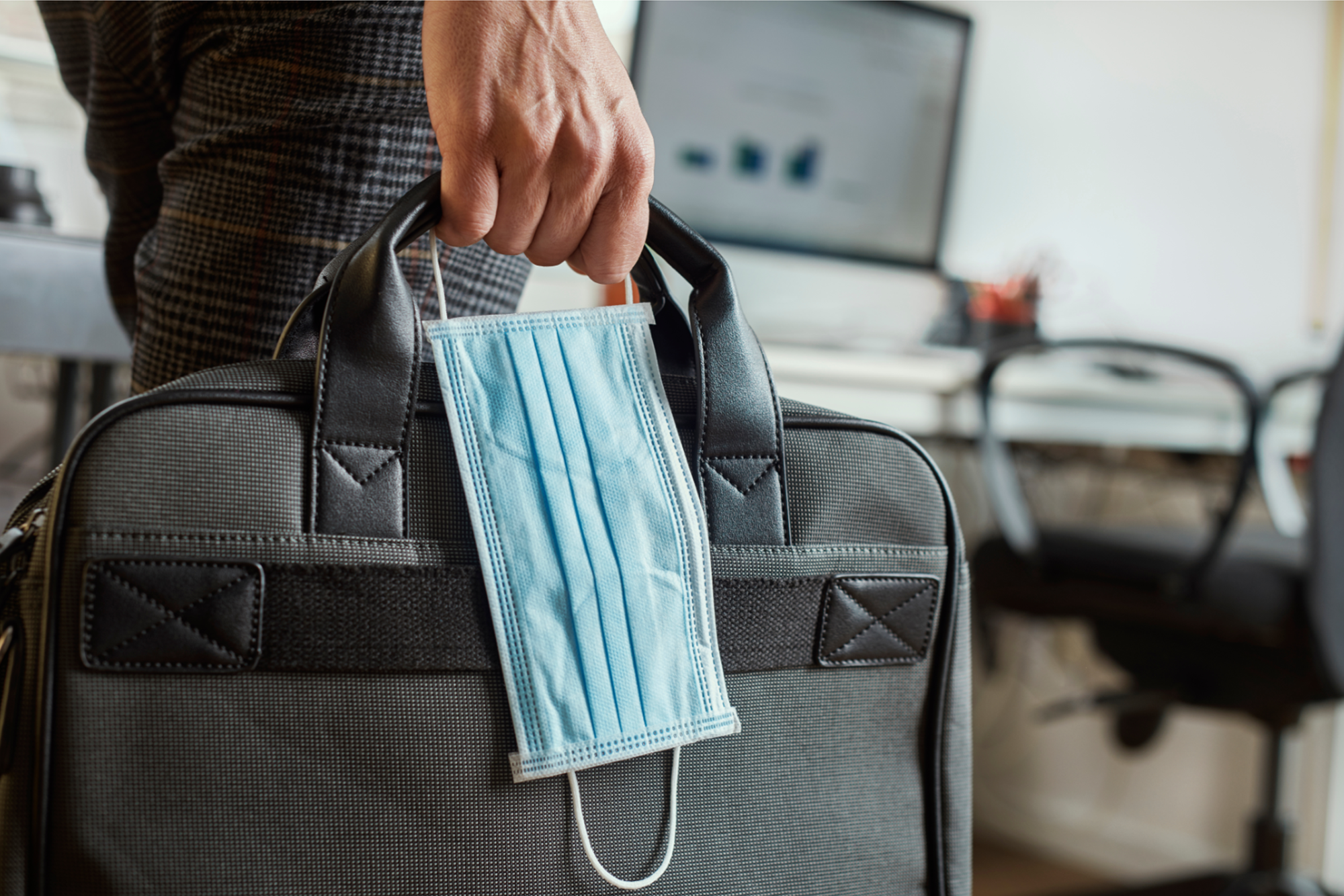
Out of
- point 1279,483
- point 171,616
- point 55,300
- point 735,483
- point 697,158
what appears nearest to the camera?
point 171,616

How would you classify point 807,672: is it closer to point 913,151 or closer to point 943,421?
point 943,421

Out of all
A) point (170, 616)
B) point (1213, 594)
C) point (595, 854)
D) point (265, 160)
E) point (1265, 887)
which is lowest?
point (1265, 887)

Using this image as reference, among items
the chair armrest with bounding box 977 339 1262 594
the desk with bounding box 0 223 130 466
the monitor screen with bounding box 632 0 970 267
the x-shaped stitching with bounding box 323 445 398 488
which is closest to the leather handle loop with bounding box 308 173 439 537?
the x-shaped stitching with bounding box 323 445 398 488

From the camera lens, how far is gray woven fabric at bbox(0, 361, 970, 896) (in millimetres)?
381

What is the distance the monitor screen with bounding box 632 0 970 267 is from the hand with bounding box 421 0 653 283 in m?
1.05

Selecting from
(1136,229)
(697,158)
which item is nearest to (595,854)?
(697,158)

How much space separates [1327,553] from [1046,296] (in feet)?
3.65

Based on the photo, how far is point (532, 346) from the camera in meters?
0.47

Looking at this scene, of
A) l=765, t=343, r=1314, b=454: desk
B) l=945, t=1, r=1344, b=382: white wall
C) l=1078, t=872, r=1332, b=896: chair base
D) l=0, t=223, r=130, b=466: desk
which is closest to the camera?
l=0, t=223, r=130, b=466: desk

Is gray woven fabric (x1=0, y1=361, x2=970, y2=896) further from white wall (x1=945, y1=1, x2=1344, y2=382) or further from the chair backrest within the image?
white wall (x1=945, y1=1, x2=1344, y2=382)

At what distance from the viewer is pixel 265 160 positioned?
537 mm

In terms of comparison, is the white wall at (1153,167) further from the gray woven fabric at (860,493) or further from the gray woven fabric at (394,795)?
the gray woven fabric at (394,795)

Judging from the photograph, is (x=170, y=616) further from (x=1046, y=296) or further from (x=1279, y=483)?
(x=1046, y=296)

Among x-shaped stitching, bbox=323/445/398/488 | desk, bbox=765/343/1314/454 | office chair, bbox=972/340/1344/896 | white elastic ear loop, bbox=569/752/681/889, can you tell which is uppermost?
x-shaped stitching, bbox=323/445/398/488
